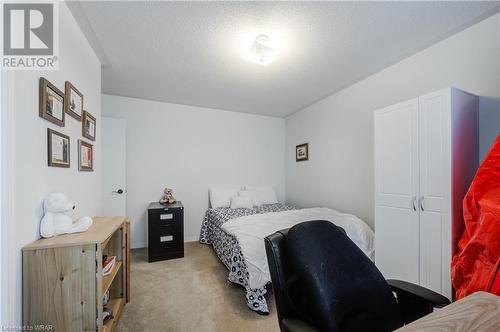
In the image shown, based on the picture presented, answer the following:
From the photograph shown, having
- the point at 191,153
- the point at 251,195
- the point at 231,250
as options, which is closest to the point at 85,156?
the point at 231,250

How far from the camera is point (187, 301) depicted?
1.95 m

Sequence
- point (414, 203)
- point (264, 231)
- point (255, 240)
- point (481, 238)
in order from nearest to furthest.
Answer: point (481, 238), point (414, 203), point (255, 240), point (264, 231)

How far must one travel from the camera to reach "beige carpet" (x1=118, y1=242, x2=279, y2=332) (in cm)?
165

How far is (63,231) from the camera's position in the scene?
126 centimetres

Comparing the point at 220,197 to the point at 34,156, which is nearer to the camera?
the point at 34,156

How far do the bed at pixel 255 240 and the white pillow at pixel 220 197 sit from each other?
1.45 feet

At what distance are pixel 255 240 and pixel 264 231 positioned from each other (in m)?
0.20

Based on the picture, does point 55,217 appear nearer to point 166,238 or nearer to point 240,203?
point 166,238

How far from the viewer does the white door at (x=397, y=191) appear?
1729 mm

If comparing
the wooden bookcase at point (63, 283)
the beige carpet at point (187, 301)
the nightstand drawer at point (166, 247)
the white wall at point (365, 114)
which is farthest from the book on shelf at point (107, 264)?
the white wall at point (365, 114)

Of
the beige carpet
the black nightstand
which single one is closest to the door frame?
the beige carpet

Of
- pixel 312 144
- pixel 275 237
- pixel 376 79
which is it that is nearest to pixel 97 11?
pixel 275 237

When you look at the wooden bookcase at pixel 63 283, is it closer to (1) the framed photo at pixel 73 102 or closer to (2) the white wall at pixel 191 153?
(1) the framed photo at pixel 73 102
